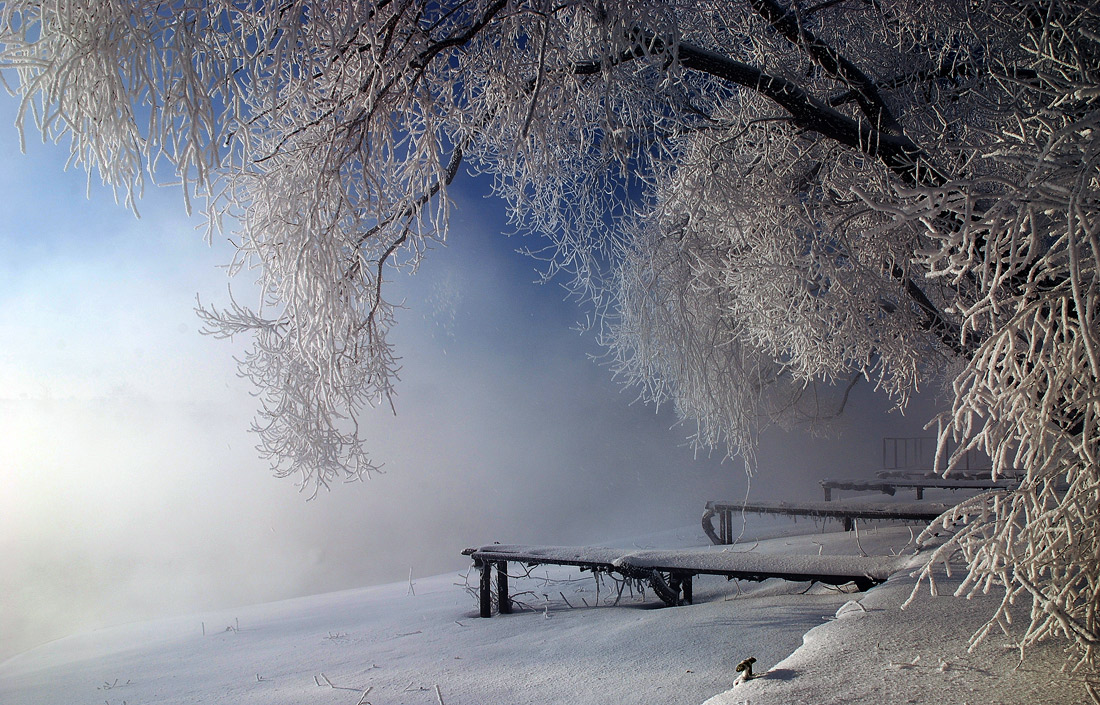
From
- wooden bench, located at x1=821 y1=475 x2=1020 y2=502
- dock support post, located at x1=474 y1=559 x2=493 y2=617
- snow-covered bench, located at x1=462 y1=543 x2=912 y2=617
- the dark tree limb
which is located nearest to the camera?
the dark tree limb

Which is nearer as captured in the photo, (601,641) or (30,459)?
(601,641)

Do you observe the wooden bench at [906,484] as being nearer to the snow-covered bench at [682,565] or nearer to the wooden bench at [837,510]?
the wooden bench at [837,510]

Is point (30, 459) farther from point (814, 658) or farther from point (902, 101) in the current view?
point (902, 101)

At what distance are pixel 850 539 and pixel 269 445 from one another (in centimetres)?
383

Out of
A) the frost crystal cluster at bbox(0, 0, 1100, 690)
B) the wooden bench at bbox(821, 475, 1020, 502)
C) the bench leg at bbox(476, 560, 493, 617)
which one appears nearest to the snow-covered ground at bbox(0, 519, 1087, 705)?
the bench leg at bbox(476, 560, 493, 617)

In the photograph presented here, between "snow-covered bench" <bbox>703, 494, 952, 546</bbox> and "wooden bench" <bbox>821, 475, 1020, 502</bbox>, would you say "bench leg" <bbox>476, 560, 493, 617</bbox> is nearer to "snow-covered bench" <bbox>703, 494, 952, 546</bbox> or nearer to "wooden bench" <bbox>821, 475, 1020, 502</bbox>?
"snow-covered bench" <bbox>703, 494, 952, 546</bbox>

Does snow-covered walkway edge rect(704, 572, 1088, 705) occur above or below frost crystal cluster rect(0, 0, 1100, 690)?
below

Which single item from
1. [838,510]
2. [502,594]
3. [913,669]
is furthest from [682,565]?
[838,510]

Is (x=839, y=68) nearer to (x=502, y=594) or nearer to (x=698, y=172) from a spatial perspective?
(x=698, y=172)

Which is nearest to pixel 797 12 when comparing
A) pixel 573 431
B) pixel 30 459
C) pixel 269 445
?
pixel 269 445

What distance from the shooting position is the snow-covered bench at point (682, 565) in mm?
2516

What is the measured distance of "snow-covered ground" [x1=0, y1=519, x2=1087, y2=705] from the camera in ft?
4.12

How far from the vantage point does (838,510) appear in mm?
4488

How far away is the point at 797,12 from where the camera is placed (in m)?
2.03
